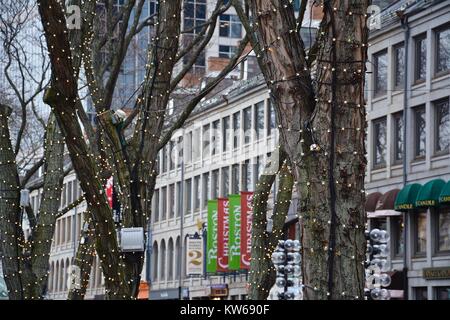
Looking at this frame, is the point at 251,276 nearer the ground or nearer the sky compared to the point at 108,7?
nearer the ground

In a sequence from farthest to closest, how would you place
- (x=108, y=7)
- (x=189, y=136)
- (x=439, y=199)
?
(x=189, y=136) < (x=439, y=199) < (x=108, y=7)

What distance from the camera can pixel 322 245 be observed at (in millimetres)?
11766

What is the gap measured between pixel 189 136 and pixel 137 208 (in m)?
57.3

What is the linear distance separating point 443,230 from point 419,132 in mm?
3818

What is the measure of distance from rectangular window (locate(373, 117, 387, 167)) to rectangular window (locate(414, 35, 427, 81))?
298 centimetres

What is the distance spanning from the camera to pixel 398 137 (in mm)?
48125

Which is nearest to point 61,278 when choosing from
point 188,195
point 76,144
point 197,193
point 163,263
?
point 163,263

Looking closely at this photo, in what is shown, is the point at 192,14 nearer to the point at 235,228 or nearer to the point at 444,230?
the point at 444,230

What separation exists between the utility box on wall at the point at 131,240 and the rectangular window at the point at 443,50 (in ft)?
97.5

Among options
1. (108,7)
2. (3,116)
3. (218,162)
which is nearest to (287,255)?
(3,116)

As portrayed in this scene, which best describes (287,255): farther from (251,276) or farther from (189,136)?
(189,136)

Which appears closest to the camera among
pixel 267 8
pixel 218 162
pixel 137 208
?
pixel 267 8
